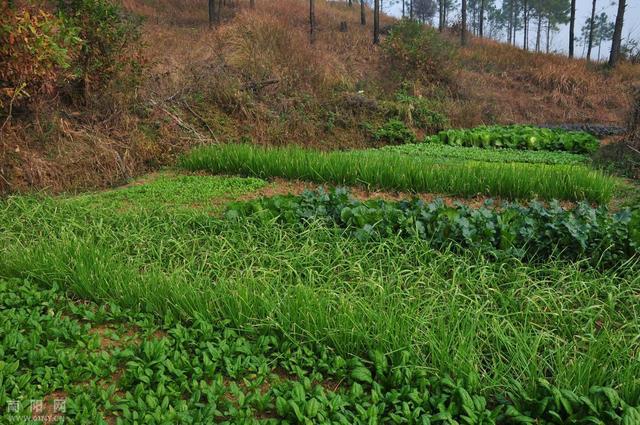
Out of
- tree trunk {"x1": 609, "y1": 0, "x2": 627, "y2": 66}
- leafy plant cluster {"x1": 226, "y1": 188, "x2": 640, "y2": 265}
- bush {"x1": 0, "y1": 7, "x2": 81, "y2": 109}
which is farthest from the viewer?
tree trunk {"x1": 609, "y1": 0, "x2": 627, "y2": 66}

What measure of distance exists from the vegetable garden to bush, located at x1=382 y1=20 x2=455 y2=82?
13.2 meters

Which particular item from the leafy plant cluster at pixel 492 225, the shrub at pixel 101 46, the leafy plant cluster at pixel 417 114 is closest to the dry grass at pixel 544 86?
the leafy plant cluster at pixel 417 114

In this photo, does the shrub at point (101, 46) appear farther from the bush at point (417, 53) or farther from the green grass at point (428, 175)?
the bush at point (417, 53)

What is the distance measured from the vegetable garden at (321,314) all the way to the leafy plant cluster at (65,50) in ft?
7.47

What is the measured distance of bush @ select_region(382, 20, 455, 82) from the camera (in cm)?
1723

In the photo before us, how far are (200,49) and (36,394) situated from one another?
37.6ft

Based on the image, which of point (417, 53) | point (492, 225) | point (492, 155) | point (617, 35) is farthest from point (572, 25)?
point (492, 225)

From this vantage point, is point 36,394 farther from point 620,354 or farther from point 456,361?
point 620,354

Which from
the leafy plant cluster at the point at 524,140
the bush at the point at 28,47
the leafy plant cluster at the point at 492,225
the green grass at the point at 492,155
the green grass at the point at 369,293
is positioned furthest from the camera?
the leafy plant cluster at the point at 524,140

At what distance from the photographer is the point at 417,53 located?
17250 mm

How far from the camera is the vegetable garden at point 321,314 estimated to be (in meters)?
2.43

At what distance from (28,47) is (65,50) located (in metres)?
0.52

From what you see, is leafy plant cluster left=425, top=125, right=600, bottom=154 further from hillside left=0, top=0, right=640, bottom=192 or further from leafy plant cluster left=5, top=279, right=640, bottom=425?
leafy plant cluster left=5, top=279, right=640, bottom=425

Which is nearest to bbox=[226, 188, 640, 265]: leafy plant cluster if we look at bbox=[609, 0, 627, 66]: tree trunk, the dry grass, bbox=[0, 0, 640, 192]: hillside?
bbox=[0, 0, 640, 192]: hillside
